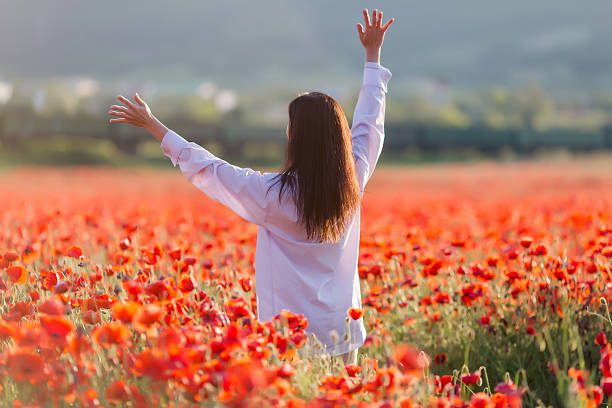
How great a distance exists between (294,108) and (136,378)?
4.05 feet

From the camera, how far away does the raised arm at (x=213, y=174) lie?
2396 mm

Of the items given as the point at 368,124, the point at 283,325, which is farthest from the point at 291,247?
the point at 368,124

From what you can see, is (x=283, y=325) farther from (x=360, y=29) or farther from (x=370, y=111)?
(x=360, y=29)

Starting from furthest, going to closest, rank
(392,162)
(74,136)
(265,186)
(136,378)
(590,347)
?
(74,136)
(392,162)
(590,347)
(265,186)
(136,378)

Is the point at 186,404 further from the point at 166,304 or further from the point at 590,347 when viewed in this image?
the point at 590,347

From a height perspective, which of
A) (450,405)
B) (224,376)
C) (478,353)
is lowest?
(478,353)

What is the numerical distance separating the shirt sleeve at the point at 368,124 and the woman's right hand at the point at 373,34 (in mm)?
116

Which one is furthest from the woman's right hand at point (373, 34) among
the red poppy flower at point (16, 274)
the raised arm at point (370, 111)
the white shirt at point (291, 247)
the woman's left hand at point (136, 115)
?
the red poppy flower at point (16, 274)

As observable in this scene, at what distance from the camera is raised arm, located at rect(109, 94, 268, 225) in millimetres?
2396

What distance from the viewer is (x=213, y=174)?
2.40 metres

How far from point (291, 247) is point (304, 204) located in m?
0.23

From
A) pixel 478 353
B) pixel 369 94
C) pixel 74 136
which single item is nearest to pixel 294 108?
pixel 369 94

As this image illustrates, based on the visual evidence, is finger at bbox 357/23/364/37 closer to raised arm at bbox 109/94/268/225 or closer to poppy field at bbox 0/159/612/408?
poppy field at bbox 0/159/612/408

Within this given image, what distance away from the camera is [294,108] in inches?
98.3
